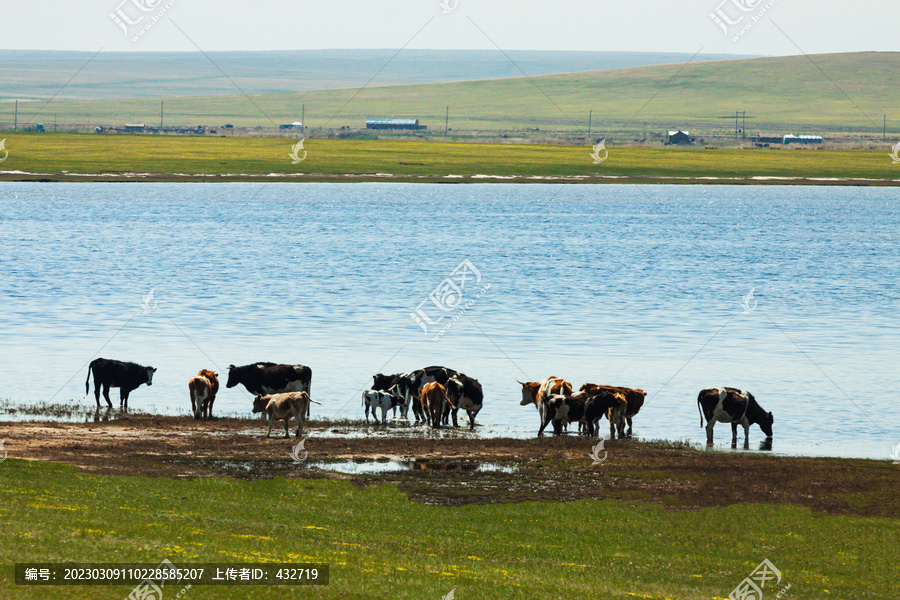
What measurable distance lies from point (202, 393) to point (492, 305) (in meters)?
28.6

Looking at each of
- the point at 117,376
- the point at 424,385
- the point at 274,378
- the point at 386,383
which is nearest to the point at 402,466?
the point at 424,385

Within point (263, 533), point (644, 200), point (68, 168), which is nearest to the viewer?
point (263, 533)

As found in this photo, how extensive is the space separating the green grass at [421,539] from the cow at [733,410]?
7338 millimetres

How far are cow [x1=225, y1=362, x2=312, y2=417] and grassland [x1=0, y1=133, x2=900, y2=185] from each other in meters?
104

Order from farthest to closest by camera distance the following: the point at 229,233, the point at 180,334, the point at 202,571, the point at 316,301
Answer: the point at 229,233
the point at 316,301
the point at 180,334
the point at 202,571

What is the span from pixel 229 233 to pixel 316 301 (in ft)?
149

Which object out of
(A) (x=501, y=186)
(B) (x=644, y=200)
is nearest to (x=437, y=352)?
(B) (x=644, y=200)

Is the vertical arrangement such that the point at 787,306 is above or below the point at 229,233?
below

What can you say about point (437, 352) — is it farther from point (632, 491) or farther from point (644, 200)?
point (644, 200)

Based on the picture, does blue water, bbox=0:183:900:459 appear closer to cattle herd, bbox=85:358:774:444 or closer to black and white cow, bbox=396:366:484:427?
cattle herd, bbox=85:358:774:444

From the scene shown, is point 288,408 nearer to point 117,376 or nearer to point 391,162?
point 117,376

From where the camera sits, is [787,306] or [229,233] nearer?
[787,306]

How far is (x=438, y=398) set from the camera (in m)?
26.5

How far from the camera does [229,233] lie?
9681 centimetres
